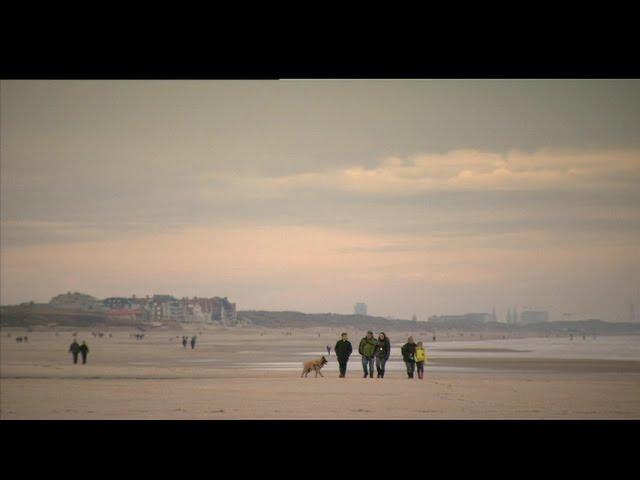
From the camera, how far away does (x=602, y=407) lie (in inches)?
656

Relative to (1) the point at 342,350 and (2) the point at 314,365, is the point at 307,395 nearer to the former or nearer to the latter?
(1) the point at 342,350

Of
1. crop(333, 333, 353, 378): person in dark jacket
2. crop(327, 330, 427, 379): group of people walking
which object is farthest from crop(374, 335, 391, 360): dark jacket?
crop(333, 333, 353, 378): person in dark jacket

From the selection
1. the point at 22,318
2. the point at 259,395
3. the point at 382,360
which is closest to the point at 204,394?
the point at 259,395

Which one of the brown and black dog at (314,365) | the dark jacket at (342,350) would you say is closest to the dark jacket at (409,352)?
the dark jacket at (342,350)

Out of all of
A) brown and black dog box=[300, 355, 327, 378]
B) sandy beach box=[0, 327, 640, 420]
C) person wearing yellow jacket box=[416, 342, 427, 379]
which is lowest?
sandy beach box=[0, 327, 640, 420]

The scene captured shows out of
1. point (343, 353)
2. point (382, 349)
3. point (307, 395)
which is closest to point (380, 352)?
point (382, 349)

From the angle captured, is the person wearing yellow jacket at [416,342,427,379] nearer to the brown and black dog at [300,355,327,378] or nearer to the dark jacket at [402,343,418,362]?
the dark jacket at [402,343,418,362]

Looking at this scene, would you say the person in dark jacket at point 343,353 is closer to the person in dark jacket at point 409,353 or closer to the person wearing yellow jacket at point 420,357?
the person in dark jacket at point 409,353

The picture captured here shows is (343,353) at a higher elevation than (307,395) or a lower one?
Answer: higher

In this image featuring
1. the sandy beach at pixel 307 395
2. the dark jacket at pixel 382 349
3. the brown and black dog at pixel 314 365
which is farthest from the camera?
the brown and black dog at pixel 314 365

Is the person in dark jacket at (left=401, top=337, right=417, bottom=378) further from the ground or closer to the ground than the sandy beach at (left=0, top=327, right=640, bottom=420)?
further from the ground
